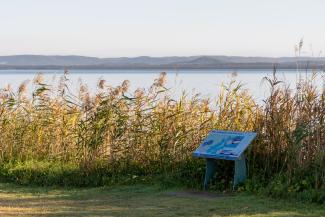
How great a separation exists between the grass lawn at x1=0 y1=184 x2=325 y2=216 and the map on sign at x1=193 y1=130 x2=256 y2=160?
0.59m

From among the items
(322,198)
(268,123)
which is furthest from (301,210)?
(268,123)

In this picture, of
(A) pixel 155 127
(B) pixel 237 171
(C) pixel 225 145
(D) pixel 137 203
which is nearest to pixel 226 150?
(C) pixel 225 145

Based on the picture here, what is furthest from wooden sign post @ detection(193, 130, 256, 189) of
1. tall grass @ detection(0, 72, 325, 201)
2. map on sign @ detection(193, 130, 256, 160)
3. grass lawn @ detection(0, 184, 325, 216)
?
grass lawn @ detection(0, 184, 325, 216)

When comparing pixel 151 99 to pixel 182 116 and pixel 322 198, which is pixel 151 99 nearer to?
pixel 182 116

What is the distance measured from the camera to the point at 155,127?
39.3 ft

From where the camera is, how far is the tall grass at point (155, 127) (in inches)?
399

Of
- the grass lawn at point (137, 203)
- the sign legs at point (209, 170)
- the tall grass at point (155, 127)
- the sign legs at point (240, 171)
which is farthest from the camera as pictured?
the sign legs at point (209, 170)

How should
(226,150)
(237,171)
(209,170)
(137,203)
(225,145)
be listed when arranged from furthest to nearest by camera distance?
1. (209,170)
2. (225,145)
3. (226,150)
4. (237,171)
5. (137,203)

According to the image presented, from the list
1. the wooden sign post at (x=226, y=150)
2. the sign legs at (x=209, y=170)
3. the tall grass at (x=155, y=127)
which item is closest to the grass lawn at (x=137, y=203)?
the sign legs at (x=209, y=170)

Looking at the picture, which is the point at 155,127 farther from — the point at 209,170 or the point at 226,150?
the point at 226,150

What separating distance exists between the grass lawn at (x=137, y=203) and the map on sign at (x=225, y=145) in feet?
1.94

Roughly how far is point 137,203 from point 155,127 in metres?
2.82

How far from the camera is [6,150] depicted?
12734mm

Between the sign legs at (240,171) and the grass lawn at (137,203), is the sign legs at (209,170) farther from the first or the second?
the sign legs at (240,171)
